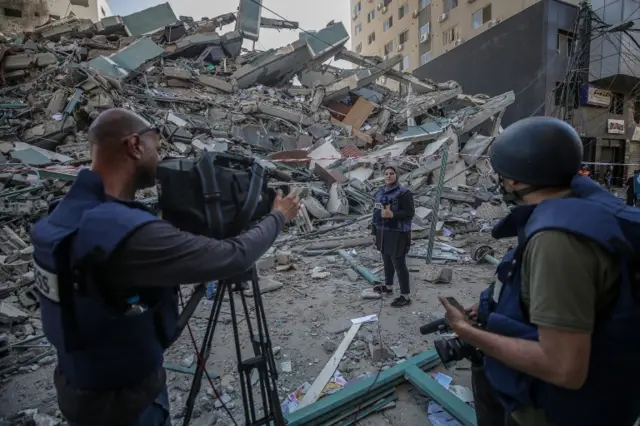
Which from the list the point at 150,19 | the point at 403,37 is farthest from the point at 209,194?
the point at 403,37

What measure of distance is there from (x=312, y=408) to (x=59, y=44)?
62.6 feet

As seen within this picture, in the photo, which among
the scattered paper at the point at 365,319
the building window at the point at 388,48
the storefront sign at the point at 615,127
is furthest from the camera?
the building window at the point at 388,48

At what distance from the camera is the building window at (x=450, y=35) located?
77.5ft

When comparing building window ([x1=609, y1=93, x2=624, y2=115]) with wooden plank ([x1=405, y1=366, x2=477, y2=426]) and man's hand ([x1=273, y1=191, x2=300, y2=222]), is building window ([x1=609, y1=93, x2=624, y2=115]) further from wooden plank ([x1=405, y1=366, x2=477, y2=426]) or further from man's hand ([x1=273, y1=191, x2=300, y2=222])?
man's hand ([x1=273, y1=191, x2=300, y2=222])

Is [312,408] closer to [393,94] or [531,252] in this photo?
[531,252]

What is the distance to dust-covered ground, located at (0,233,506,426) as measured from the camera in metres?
2.71

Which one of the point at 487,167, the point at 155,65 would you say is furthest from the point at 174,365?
the point at 155,65

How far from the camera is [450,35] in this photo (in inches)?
953

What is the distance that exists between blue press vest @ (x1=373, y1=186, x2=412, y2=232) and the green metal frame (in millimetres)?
1983

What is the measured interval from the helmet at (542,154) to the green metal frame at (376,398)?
1.76 meters

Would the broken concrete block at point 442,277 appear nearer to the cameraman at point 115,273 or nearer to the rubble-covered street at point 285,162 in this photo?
the rubble-covered street at point 285,162

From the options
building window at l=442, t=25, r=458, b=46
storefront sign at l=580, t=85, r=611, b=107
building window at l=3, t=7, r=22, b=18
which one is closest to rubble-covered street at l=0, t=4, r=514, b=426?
storefront sign at l=580, t=85, r=611, b=107

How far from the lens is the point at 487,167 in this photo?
11758 millimetres

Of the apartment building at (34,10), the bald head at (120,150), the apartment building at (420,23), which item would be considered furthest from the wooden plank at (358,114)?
the apartment building at (34,10)
